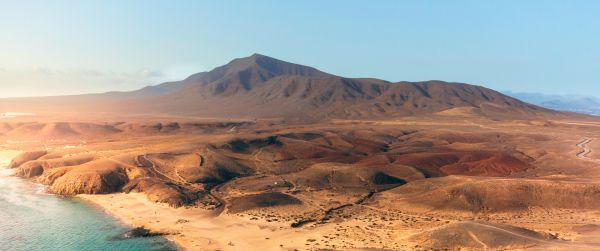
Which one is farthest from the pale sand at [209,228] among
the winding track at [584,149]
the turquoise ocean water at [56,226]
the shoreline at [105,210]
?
the winding track at [584,149]

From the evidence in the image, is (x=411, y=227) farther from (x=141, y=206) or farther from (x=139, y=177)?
(x=139, y=177)

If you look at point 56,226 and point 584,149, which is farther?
point 584,149

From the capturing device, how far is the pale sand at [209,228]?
57.6 metres

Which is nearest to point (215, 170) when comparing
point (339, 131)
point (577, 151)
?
point (339, 131)

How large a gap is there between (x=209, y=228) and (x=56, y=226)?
20.8 metres

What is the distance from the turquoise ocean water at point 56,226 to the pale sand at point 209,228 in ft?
8.73

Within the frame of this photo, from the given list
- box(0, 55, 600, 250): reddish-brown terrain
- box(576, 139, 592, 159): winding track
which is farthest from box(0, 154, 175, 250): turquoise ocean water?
box(576, 139, 592, 159): winding track

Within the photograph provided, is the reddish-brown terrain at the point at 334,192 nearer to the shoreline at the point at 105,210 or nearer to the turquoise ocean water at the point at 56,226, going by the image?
the shoreline at the point at 105,210

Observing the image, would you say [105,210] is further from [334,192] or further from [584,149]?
[584,149]

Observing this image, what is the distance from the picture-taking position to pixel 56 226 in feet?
212

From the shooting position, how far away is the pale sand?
5762 centimetres

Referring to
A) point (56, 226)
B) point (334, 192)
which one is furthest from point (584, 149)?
point (56, 226)

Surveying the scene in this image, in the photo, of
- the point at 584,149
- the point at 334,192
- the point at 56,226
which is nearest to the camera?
the point at 56,226

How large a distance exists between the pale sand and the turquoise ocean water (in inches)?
105
